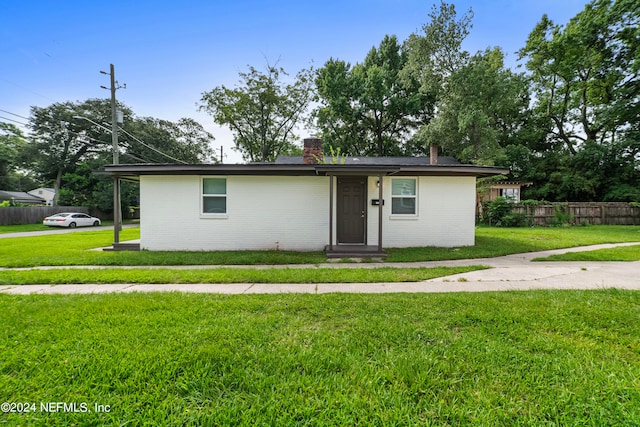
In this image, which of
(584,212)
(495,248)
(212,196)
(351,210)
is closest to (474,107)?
(584,212)

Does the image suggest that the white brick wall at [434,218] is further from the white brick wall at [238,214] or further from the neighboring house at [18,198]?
the neighboring house at [18,198]

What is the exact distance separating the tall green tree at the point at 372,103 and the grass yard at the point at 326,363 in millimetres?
23792

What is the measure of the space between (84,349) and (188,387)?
1.28 m

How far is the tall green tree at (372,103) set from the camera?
24812 millimetres

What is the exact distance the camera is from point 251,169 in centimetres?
830

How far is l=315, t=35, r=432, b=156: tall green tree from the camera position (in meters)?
24.8

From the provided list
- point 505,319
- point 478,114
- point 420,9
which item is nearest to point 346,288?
point 505,319

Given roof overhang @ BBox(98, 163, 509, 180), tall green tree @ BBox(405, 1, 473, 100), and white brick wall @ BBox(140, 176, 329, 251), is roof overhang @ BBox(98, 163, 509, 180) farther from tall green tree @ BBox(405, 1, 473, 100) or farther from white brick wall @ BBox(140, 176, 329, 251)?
tall green tree @ BBox(405, 1, 473, 100)

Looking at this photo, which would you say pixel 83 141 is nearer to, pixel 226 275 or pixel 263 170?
pixel 263 170

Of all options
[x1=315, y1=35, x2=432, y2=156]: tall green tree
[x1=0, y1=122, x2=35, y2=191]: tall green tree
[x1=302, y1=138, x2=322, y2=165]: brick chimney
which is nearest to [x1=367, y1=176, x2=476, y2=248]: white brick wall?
[x1=302, y1=138, x2=322, y2=165]: brick chimney

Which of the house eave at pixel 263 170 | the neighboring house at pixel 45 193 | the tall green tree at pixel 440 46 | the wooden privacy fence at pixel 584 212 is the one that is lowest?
the wooden privacy fence at pixel 584 212

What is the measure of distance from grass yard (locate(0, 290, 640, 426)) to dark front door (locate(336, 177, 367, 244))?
5.06m

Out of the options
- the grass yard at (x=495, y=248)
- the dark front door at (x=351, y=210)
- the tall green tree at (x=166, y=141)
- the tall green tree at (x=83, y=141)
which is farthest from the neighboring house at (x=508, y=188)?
the tall green tree at (x=83, y=141)

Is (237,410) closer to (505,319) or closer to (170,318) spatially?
(170,318)
